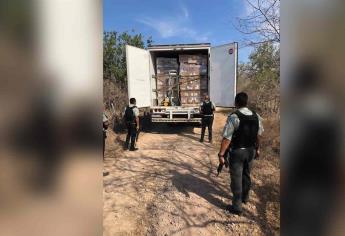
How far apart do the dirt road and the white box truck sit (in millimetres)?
2436

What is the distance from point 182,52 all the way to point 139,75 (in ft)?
7.62

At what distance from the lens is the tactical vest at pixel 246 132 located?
14.4ft

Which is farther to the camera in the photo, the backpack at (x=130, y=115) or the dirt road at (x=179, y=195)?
the backpack at (x=130, y=115)

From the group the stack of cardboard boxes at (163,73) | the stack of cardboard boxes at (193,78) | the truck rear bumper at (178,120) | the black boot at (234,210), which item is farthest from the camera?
the stack of cardboard boxes at (163,73)

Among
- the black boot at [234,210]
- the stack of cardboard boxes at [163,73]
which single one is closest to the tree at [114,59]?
the stack of cardboard boxes at [163,73]

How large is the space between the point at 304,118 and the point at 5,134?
1.04 meters

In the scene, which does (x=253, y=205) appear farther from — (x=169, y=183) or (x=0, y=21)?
(x=0, y=21)

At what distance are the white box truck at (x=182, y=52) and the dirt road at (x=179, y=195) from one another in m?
2.44

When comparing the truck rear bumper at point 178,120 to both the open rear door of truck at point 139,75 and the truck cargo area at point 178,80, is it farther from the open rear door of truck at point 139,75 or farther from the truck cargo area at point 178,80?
the truck cargo area at point 178,80

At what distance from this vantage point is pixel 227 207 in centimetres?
488

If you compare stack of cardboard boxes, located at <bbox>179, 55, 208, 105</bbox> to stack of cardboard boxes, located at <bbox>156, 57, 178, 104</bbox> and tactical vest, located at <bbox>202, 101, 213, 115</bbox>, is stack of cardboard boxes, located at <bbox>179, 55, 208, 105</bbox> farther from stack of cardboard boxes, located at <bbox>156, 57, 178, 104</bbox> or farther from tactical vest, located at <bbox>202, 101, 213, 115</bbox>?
tactical vest, located at <bbox>202, 101, 213, 115</bbox>

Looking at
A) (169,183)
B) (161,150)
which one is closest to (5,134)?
(169,183)

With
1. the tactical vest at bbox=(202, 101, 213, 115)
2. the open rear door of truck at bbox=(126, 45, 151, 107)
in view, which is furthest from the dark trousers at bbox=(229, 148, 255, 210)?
the open rear door of truck at bbox=(126, 45, 151, 107)

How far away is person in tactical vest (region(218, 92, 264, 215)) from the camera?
4.39m
